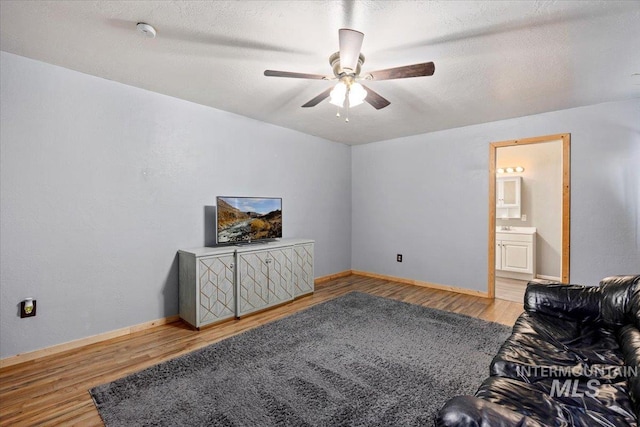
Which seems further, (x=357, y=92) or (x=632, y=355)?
(x=357, y=92)

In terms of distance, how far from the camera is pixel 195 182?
3555 millimetres

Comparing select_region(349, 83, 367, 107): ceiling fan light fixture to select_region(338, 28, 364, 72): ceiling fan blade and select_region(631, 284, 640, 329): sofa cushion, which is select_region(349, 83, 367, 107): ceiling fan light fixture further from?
select_region(631, 284, 640, 329): sofa cushion

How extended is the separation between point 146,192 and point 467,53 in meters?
3.30

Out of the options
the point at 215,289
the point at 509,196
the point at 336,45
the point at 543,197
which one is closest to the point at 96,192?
the point at 215,289

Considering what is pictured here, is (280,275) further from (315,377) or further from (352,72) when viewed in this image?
(352,72)

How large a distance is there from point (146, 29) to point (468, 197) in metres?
4.29

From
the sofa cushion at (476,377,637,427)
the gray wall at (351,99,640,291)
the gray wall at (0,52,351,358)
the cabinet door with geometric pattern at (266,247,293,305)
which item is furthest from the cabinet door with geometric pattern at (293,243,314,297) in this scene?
the sofa cushion at (476,377,637,427)

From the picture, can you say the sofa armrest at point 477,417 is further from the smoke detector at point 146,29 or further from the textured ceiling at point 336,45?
the smoke detector at point 146,29

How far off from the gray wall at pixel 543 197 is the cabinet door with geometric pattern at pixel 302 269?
364 cm

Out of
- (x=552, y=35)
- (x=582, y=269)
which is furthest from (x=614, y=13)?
(x=582, y=269)

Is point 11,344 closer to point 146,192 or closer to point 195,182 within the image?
point 146,192

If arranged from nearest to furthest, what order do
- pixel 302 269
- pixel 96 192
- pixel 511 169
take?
pixel 96 192
pixel 302 269
pixel 511 169
